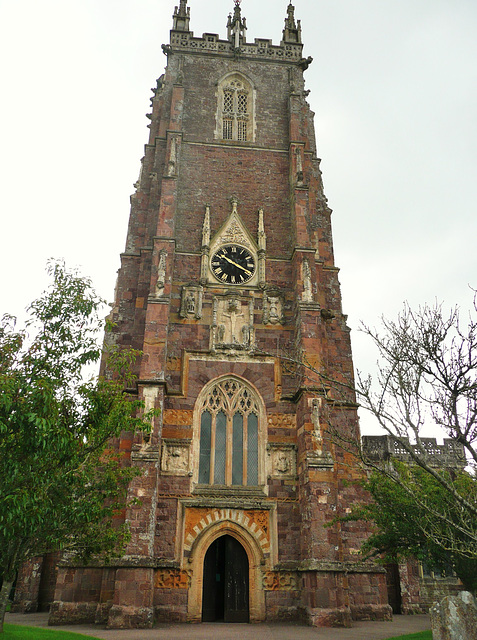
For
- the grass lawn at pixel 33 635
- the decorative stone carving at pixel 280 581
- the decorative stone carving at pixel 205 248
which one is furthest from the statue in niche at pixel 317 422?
the grass lawn at pixel 33 635

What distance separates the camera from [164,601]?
1595 cm

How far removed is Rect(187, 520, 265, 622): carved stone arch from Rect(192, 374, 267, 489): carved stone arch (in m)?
1.46

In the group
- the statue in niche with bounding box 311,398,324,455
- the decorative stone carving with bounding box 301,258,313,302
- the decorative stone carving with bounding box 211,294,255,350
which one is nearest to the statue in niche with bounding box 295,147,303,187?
the decorative stone carving with bounding box 301,258,313,302

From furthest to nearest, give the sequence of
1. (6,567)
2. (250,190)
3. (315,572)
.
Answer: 1. (250,190)
2. (315,572)
3. (6,567)

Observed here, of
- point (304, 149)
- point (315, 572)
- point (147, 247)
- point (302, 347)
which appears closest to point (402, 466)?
point (315, 572)

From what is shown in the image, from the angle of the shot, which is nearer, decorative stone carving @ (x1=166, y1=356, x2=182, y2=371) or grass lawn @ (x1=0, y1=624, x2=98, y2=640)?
grass lawn @ (x1=0, y1=624, x2=98, y2=640)

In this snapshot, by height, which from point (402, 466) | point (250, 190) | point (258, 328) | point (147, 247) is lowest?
point (402, 466)

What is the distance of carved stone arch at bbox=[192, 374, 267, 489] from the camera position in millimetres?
18125

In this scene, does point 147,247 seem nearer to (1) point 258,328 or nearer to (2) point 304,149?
(1) point 258,328

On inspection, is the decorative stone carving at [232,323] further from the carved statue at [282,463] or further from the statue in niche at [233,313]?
the carved statue at [282,463]

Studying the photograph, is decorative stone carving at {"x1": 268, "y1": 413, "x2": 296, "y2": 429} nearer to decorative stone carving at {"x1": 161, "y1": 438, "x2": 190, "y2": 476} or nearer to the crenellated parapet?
decorative stone carving at {"x1": 161, "y1": 438, "x2": 190, "y2": 476}

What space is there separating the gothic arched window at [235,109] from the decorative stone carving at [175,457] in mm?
14683

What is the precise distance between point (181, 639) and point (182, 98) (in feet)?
70.7

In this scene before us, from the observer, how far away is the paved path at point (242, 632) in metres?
12.4
